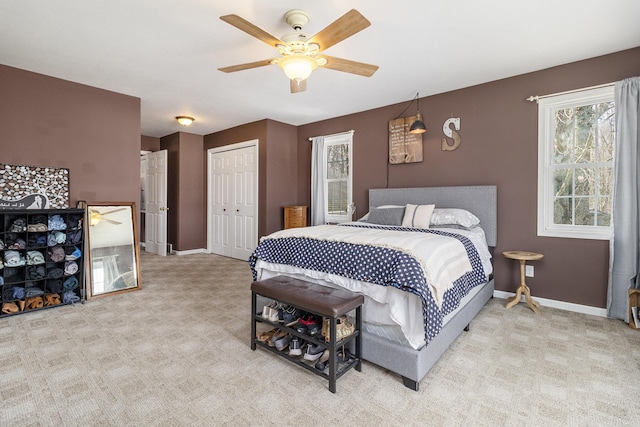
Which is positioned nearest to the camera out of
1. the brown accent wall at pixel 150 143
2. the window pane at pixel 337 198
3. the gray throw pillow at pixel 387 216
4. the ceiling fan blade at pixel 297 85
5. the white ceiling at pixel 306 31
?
the white ceiling at pixel 306 31

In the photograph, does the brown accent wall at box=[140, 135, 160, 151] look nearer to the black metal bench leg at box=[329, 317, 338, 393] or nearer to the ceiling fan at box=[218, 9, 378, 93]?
the ceiling fan at box=[218, 9, 378, 93]

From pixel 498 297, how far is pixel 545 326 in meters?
0.83

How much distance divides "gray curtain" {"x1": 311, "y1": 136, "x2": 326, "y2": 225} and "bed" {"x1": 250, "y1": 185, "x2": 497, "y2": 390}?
8.13 ft

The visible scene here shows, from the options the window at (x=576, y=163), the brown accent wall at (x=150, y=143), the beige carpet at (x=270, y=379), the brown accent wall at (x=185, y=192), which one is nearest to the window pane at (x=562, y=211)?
the window at (x=576, y=163)

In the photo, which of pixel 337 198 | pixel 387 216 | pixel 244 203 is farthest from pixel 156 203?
pixel 387 216

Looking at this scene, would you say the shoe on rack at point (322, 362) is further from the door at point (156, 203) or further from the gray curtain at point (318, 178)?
the door at point (156, 203)

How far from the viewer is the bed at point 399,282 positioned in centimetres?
189

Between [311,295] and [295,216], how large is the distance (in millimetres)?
3291

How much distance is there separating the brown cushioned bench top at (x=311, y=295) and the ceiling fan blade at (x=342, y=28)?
66.7 inches

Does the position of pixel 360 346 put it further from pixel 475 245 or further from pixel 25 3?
pixel 25 3

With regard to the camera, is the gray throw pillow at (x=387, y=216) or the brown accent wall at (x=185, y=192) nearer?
the gray throw pillow at (x=387, y=216)

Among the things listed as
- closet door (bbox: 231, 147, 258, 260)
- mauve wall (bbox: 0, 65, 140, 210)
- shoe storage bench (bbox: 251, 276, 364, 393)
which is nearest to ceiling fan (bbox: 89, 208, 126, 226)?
mauve wall (bbox: 0, 65, 140, 210)

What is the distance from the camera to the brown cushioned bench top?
1860mm

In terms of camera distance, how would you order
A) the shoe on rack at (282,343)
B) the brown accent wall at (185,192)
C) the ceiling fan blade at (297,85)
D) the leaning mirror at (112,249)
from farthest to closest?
the brown accent wall at (185,192) < the leaning mirror at (112,249) < the ceiling fan blade at (297,85) < the shoe on rack at (282,343)
